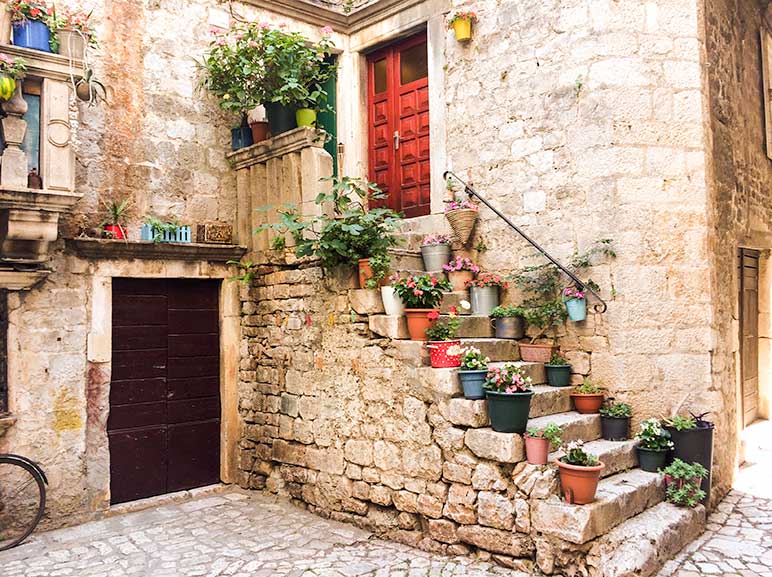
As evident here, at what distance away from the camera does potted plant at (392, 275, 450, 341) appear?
4715 millimetres

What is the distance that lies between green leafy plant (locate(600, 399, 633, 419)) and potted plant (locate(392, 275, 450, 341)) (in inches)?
58.7

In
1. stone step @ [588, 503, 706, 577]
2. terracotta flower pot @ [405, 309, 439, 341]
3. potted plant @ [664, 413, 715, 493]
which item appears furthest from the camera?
terracotta flower pot @ [405, 309, 439, 341]

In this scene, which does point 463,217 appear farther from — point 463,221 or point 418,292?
point 418,292

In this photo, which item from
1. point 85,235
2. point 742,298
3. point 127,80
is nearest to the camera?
point 85,235

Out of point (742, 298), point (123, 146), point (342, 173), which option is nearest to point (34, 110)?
point (123, 146)

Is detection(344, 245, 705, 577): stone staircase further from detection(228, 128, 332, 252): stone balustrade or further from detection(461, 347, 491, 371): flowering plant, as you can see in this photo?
detection(228, 128, 332, 252): stone balustrade

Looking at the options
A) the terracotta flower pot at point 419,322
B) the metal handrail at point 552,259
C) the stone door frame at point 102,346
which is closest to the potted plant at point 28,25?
the stone door frame at point 102,346

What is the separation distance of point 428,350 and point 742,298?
3.90m

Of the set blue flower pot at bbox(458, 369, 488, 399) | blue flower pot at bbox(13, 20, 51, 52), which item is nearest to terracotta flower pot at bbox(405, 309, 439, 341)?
blue flower pot at bbox(458, 369, 488, 399)

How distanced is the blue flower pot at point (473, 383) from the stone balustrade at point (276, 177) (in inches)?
82.8

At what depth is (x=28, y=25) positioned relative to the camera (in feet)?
15.3

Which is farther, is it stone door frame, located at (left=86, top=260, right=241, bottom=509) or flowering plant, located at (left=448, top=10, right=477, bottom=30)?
flowering plant, located at (left=448, top=10, right=477, bottom=30)

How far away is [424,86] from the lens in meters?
6.74

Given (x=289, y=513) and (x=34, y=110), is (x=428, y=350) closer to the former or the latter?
(x=289, y=513)
